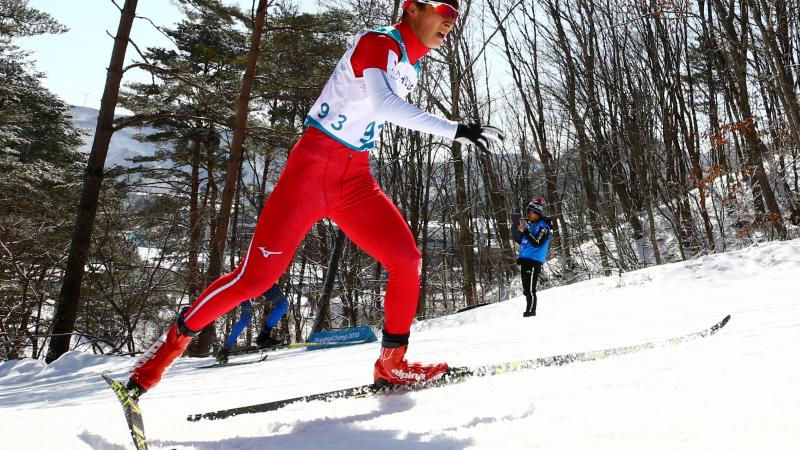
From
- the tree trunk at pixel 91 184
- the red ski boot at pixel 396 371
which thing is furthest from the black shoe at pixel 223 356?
the red ski boot at pixel 396 371

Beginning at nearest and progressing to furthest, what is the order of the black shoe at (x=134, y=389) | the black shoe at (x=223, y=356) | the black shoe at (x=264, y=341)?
1. the black shoe at (x=134, y=389)
2. the black shoe at (x=223, y=356)
3. the black shoe at (x=264, y=341)

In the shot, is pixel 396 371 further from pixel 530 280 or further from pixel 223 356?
pixel 530 280

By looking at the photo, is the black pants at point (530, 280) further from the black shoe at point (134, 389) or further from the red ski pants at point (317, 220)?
the black shoe at point (134, 389)

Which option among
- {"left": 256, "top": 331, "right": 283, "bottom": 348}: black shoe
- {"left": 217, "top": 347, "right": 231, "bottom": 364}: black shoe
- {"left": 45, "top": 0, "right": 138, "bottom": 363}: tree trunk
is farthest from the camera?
{"left": 45, "top": 0, "right": 138, "bottom": 363}: tree trunk

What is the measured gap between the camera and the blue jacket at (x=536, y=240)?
9148 millimetres

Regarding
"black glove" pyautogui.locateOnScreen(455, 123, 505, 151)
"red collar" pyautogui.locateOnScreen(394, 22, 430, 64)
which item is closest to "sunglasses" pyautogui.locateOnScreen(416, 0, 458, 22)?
"red collar" pyautogui.locateOnScreen(394, 22, 430, 64)

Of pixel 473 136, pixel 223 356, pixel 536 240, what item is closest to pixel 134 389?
pixel 473 136

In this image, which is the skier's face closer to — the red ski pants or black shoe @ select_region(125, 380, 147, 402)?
the red ski pants

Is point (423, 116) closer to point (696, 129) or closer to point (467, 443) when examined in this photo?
point (467, 443)

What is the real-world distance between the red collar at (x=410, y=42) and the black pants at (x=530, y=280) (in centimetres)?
659

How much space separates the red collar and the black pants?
260 inches

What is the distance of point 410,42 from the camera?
2.82m

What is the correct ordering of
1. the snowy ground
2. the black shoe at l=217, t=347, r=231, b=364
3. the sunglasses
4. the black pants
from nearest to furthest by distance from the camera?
the snowy ground, the sunglasses, the black shoe at l=217, t=347, r=231, b=364, the black pants

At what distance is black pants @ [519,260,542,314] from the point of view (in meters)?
9.00
